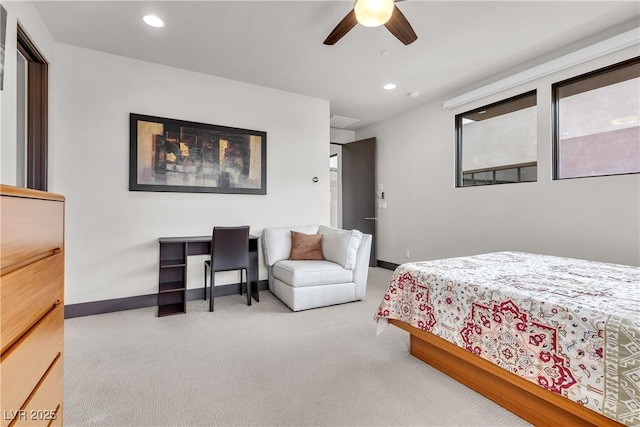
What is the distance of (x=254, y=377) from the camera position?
1.89 meters

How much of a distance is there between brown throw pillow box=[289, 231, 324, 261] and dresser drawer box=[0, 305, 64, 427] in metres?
2.65

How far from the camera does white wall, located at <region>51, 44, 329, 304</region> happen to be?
2963mm

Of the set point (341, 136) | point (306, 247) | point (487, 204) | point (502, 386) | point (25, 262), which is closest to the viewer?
point (25, 262)

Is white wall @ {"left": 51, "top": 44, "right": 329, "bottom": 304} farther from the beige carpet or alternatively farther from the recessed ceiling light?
the recessed ceiling light

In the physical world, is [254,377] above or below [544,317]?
below

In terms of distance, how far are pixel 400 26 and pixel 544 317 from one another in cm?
208

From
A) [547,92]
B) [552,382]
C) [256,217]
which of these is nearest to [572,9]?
[547,92]

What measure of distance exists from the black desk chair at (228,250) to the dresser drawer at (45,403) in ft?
6.40

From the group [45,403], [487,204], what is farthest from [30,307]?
[487,204]

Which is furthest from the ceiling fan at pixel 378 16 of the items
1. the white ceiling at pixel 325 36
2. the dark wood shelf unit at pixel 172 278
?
the dark wood shelf unit at pixel 172 278

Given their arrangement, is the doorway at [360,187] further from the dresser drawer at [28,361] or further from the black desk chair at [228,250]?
the dresser drawer at [28,361]

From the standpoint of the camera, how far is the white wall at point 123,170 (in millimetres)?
2963

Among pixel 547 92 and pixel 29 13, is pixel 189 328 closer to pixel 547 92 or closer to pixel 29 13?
pixel 29 13

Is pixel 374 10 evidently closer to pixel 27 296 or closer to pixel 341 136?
pixel 27 296
